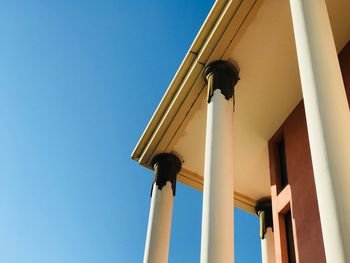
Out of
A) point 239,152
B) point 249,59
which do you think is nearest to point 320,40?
point 249,59

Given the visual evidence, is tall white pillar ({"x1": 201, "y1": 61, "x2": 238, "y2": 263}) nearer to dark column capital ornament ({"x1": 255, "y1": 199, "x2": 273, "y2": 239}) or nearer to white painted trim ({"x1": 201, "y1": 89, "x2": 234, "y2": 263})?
white painted trim ({"x1": 201, "y1": 89, "x2": 234, "y2": 263})

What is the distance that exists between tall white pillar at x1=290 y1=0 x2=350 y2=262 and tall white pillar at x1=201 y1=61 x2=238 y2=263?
4.09m

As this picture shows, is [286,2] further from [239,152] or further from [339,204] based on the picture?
[339,204]

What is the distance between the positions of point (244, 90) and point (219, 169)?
16.8 ft

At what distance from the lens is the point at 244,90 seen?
17.6 meters

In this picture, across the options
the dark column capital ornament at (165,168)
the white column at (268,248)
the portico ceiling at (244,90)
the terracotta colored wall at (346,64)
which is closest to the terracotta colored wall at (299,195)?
the portico ceiling at (244,90)

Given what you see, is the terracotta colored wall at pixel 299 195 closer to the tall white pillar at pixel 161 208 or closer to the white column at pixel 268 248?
the tall white pillar at pixel 161 208

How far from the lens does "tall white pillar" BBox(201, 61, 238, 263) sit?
11914 mm

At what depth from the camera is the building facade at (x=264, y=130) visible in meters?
9.06

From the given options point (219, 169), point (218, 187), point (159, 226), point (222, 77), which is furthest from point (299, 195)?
point (159, 226)

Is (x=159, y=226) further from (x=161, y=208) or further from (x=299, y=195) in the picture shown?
(x=299, y=195)

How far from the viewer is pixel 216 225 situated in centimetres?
1225

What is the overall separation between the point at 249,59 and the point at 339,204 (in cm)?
941

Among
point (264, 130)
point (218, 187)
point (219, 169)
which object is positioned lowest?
point (218, 187)
